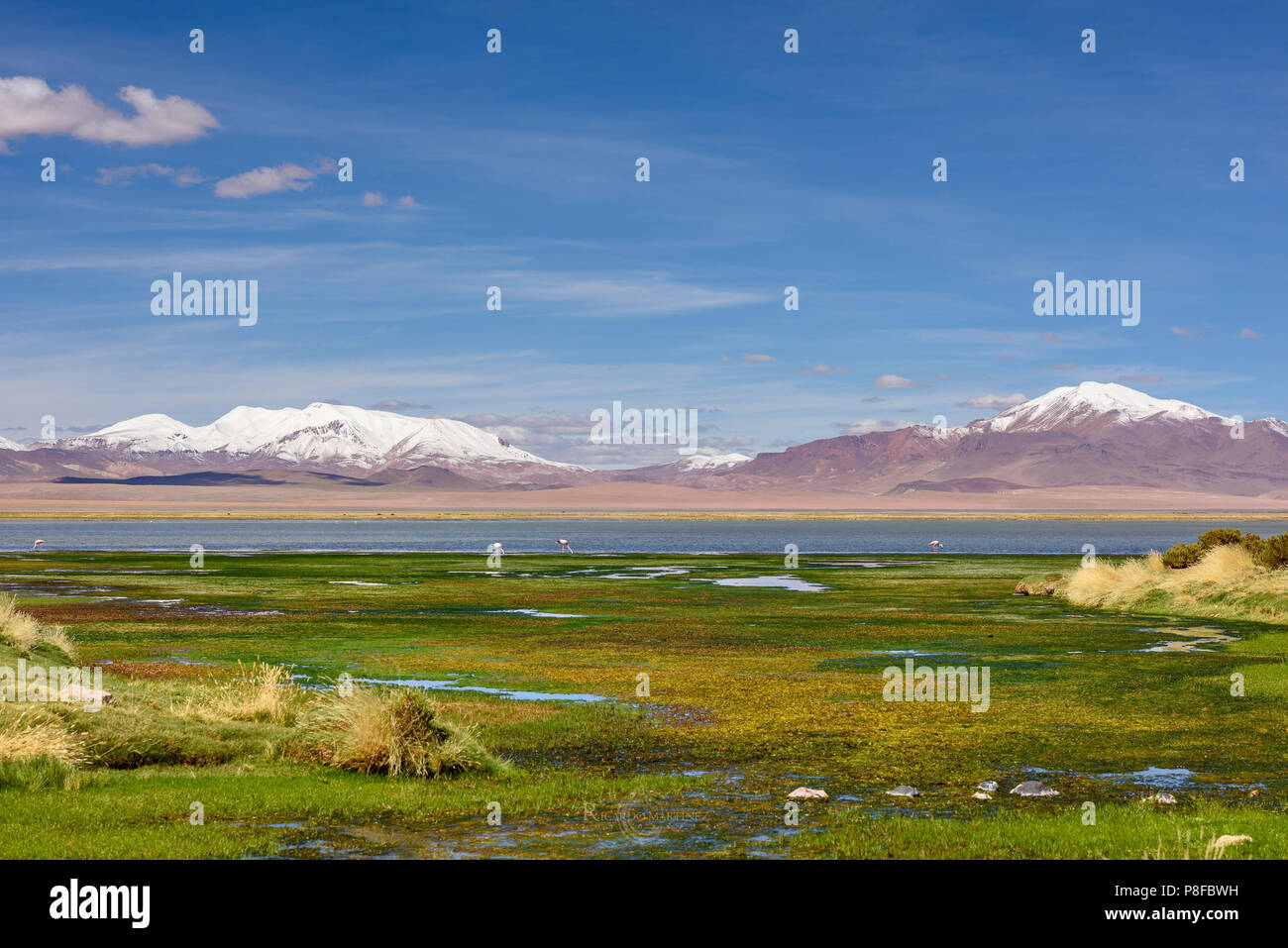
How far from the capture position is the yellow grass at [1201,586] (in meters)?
40.2

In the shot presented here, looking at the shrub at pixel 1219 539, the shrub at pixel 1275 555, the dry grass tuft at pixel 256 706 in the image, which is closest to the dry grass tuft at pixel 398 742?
the dry grass tuft at pixel 256 706

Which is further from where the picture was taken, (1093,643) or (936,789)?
(1093,643)

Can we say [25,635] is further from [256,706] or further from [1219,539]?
[1219,539]

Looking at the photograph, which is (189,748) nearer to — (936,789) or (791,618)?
(936,789)

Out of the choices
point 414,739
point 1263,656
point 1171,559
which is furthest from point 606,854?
point 1171,559

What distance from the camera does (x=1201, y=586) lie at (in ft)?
144

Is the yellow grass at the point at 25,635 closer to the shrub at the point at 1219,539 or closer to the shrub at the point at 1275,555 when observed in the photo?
the shrub at the point at 1275,555

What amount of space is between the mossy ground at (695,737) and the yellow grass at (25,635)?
1465 millimetres

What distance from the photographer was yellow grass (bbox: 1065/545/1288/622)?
40188 mm

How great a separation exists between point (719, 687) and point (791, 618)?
54.7 feet

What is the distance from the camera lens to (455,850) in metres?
12.3

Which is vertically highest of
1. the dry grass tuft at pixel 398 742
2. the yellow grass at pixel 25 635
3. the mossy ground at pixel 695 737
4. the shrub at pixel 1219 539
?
the shrub at pixel 1219 539

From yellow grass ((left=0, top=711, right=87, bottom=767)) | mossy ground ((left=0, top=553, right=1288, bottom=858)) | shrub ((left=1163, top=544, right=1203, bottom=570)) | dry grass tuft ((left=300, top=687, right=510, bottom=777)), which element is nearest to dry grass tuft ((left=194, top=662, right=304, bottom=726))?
mossy ground ((left=0, top=553, right=1288, bottom=858))
